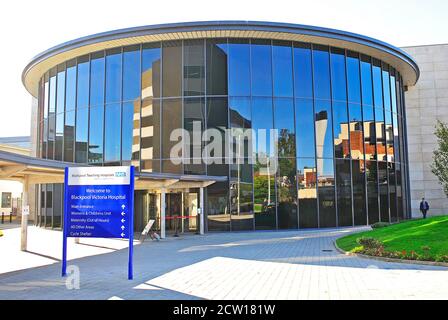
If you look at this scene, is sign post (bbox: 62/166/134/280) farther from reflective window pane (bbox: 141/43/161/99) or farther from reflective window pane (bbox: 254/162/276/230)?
reflective window pane (bbox: 141/43/161/99)

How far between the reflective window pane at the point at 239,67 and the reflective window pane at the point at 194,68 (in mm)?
1610

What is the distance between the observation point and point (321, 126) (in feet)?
78.2

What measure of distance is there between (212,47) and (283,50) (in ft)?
13.4

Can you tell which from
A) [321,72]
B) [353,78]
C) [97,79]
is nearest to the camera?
[321,72]

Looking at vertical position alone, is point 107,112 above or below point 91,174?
above

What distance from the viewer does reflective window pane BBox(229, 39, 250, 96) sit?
2302 cm

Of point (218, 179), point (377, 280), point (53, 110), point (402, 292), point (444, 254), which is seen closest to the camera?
point (402, 292)

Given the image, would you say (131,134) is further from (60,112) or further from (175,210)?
(60,112)

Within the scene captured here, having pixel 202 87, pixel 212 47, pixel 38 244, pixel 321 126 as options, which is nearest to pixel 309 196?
pixel 321 126

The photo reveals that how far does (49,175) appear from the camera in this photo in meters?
15.5

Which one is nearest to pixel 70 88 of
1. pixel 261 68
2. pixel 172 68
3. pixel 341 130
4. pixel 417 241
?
pixel 172 68

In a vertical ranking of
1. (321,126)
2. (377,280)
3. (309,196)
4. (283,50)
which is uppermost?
(283,50)

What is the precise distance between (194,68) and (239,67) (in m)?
2.52

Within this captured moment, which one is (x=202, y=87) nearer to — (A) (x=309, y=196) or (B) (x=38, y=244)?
(A) (x=309, y=196)
